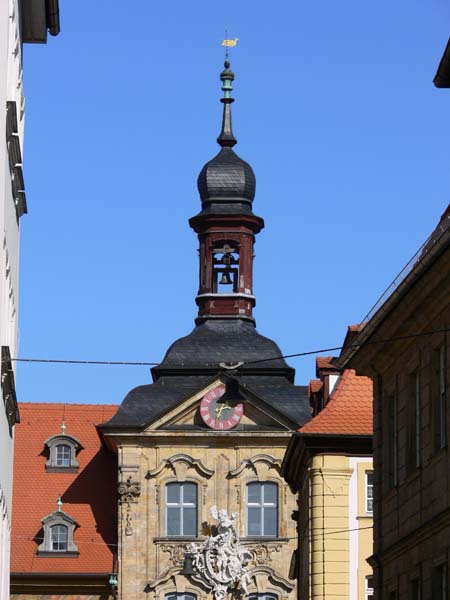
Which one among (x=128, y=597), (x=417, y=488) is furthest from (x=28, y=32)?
(x=128, y=597)

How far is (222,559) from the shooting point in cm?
6419

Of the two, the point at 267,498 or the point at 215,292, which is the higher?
the point at 215,292

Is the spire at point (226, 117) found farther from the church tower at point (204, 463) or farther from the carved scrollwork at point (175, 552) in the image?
the carved scrollwork at point (175, 552)

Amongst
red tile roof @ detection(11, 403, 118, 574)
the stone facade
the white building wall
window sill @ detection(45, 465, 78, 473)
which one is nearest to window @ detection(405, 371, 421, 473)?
the stone facade

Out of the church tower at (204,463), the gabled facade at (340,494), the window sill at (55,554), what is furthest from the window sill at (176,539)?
the gabled facade at (340,494)

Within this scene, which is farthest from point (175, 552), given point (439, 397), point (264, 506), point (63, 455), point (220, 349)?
point (439, 397)

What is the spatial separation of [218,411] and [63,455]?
6.82 m

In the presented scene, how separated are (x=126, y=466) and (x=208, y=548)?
141 inches

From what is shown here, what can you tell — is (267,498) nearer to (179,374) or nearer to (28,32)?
(179,374)

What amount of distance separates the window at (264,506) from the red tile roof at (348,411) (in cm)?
2002

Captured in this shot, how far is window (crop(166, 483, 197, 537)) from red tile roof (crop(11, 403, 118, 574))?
2.09 m

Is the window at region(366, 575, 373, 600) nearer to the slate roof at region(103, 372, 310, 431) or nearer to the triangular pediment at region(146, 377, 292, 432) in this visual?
the slate roof at region(103, 372, 310, 431)

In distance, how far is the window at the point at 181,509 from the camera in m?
64.9

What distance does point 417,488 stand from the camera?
2828 centimetres
